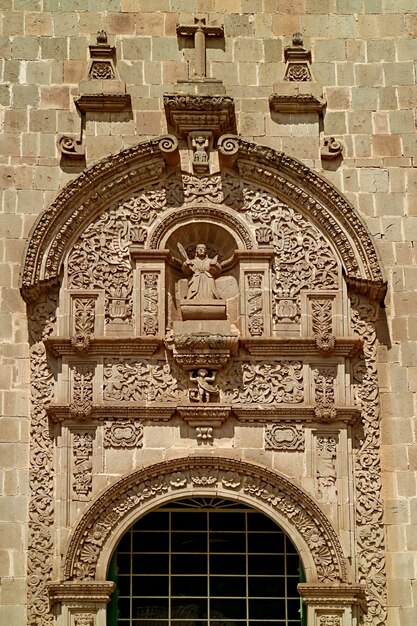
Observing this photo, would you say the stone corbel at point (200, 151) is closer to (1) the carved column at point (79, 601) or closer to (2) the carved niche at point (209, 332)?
(2) the carved niche at point (209, 332)

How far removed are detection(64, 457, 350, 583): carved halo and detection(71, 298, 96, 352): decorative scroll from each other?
1772mm

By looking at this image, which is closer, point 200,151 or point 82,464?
point 82,464

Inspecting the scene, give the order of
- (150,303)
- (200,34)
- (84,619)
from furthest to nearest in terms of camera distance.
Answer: (200,34) → (150,303) → (84,619)

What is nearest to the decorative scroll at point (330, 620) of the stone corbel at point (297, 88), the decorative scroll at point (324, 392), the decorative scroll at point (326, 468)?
the decorative scroll at point (326, 468)

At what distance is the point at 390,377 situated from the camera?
19.8 meters

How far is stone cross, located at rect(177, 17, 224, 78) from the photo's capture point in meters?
20.8

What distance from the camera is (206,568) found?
20.3 meters

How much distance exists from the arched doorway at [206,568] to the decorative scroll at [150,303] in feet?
7.28

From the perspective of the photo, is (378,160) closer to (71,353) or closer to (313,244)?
(313,244)

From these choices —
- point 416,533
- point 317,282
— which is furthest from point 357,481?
point 317,282

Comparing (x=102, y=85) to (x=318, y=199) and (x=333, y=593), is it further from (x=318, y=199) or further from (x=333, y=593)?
(x=333, y=593)

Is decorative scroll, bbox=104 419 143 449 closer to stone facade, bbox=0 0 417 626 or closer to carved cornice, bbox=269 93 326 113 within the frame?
stone facade, bbox=0 0 417 626

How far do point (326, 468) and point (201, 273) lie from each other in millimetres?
2969

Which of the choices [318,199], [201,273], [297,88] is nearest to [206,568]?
[201,273]
